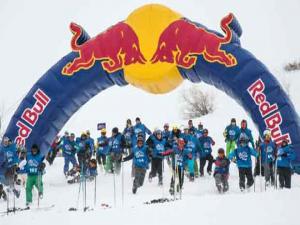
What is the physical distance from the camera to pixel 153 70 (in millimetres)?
12586

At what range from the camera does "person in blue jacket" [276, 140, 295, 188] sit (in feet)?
33.8

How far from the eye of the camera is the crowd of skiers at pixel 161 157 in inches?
422

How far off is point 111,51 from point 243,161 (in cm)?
459

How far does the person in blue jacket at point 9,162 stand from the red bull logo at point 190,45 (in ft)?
13.4

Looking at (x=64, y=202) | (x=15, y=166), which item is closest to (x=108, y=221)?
(x=64, y=202)

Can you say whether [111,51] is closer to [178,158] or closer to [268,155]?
[178,158]

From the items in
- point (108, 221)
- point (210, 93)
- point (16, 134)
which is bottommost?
point (108, 221)

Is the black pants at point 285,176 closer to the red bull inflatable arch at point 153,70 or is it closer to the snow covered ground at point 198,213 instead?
the red bull inflatable arch at point 153,70

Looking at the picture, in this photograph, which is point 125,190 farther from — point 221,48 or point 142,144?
point 221,48

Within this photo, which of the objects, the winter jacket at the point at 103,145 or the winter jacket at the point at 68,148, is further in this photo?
the winter jacket at the point at 103,145

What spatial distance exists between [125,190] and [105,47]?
3.78 m

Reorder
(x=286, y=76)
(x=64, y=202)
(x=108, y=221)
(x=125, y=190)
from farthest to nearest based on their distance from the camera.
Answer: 1. (x=286, y=76)
2. (x=125, y=190)
3. (x=64, y=202)
4. (x=108, y=221)

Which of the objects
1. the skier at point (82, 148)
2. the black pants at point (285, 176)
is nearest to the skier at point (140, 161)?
the skier at point (82, 148)

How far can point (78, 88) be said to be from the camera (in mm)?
13172
